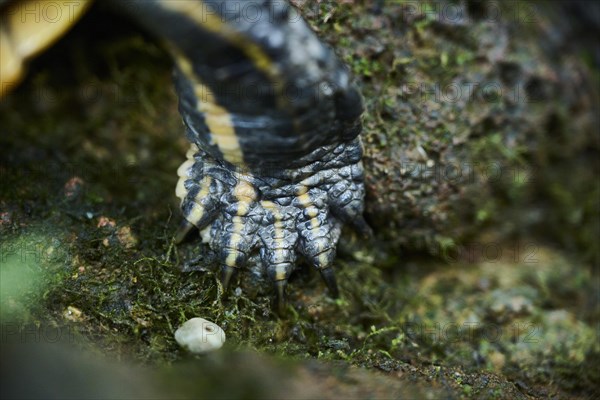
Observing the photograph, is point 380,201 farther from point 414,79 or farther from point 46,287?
point 46,287

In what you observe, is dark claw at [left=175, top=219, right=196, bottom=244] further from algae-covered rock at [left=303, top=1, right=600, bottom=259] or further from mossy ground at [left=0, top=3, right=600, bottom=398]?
algae-covered rock at [left=303, top=1, right=600, bottom=259]

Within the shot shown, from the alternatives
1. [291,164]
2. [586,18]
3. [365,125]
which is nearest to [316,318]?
[291,164]

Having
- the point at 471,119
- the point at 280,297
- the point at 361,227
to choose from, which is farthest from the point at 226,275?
the point at 471,119

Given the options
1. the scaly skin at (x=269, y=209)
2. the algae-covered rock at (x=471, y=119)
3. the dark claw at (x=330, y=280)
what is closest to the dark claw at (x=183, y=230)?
the scaly skin at (x=269, y=209)

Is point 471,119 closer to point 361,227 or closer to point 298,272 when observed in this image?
point 361,227

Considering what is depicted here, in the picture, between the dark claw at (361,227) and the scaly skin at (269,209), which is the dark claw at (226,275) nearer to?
the scaly skin at (269,209)

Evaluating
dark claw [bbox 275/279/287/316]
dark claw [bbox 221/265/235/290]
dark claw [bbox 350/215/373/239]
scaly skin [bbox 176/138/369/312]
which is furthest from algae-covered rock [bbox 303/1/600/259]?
dark claw [bbox 221/265/235/290]
